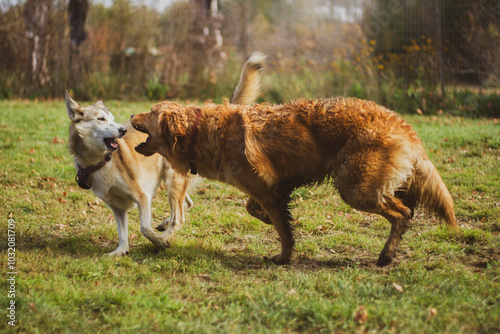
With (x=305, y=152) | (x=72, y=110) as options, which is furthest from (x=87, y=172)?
(x=305, y=152)

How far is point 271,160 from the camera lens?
3738 millimetres

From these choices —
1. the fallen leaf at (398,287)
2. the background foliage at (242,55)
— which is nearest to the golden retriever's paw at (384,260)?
the fallen leaf at (398,287)

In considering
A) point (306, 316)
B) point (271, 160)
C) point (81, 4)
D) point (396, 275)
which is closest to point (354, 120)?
point (271, 160)

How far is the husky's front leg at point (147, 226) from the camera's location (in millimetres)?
4203

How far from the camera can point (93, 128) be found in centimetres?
432

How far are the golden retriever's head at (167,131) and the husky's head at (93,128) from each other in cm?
38

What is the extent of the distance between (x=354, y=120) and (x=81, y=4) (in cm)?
1339

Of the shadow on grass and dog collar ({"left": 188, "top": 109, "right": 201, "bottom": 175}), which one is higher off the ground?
dog collar ({"left": 188, "top": 109, "right": 201, "bottom": 175})

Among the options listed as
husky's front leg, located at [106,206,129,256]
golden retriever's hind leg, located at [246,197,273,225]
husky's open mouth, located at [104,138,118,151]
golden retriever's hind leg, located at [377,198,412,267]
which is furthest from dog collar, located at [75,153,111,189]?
golden retriever's hind leg, located at [377,198,412,267]

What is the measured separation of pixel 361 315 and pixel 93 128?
3.02 m

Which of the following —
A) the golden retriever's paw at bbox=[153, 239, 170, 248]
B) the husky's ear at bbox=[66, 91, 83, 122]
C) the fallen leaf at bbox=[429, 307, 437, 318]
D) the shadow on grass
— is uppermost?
the husky's ear at bbox=[66, 91, 83, 122]

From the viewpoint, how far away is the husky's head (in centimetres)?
426

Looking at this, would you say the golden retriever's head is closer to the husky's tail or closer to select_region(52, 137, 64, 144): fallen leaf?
the husky's tail

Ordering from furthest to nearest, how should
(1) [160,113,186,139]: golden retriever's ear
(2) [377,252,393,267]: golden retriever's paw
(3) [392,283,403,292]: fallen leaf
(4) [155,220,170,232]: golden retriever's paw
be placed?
(4) [155,220,170,232]: golden retriever's paw
(1) [160,113,186,139]: golden retriever's ear
(2) [377,252,393,267]: golden retriever's paw
(3) [392,283,403,292]: fallen leaf
